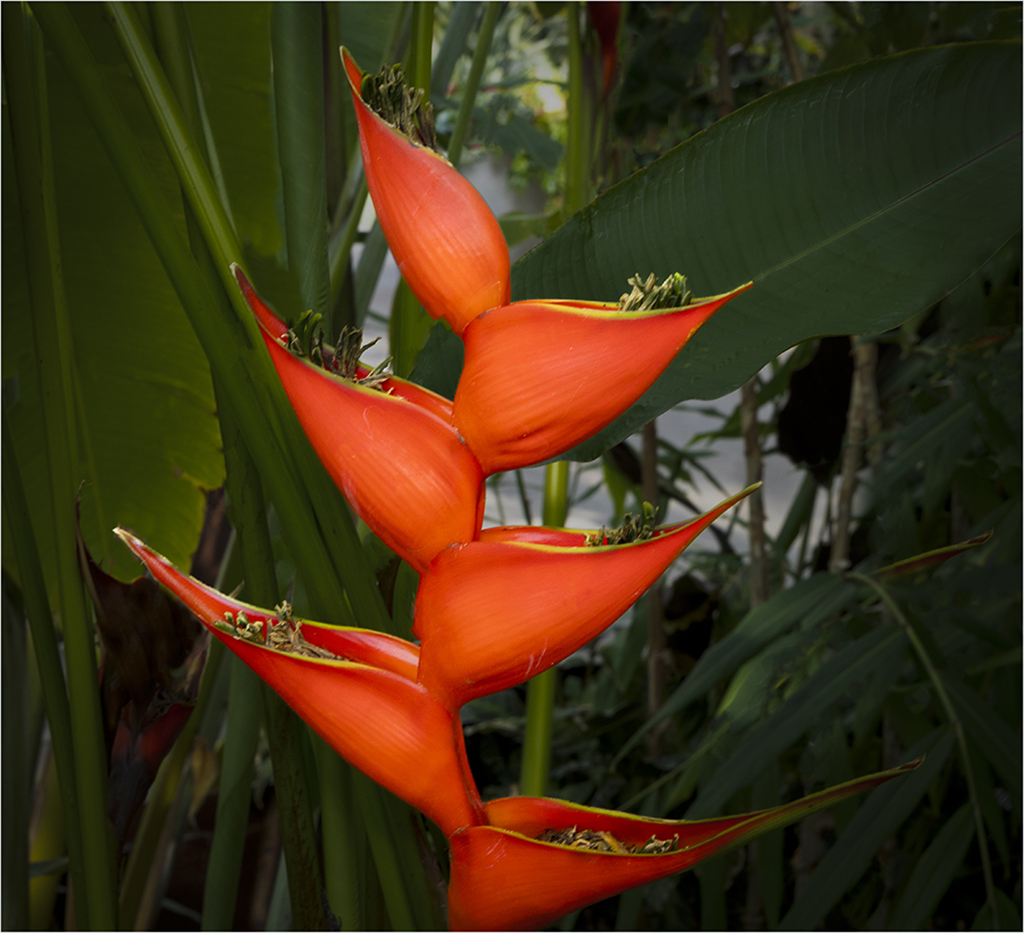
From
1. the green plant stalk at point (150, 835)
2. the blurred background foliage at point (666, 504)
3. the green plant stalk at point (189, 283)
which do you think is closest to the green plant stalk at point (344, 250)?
the blurred background foliage at point (666, 504)

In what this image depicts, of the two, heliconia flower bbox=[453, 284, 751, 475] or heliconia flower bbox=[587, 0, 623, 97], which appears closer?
heliconia flower bbox=[453, 284, 751, 475]

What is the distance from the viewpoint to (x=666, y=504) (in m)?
0.36

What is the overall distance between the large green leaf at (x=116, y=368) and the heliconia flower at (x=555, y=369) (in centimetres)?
30

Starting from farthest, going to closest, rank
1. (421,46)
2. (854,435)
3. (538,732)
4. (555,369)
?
(854,435), (538,732), (421,46), (555,369)

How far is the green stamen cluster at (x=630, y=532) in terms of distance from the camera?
0.47 ft

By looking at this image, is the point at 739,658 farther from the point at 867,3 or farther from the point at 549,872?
the point at 867,3

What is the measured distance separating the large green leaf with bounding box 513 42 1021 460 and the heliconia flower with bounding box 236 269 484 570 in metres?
0.09

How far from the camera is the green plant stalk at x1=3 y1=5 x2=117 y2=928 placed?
235 mm

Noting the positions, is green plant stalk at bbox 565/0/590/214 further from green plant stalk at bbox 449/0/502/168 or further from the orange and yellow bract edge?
the orange and yellow bract edge

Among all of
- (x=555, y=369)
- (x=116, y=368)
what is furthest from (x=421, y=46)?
(x=116, y=368)

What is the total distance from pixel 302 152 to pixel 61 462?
12 centimetres

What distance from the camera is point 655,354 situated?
0.13 meters

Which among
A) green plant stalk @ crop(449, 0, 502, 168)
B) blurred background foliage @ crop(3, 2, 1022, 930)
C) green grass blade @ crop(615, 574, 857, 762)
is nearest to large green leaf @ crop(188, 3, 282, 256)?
blurred background foliage @ crop(3, 2, 1022, 930)

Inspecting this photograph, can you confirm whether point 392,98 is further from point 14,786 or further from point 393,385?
point 14,786
